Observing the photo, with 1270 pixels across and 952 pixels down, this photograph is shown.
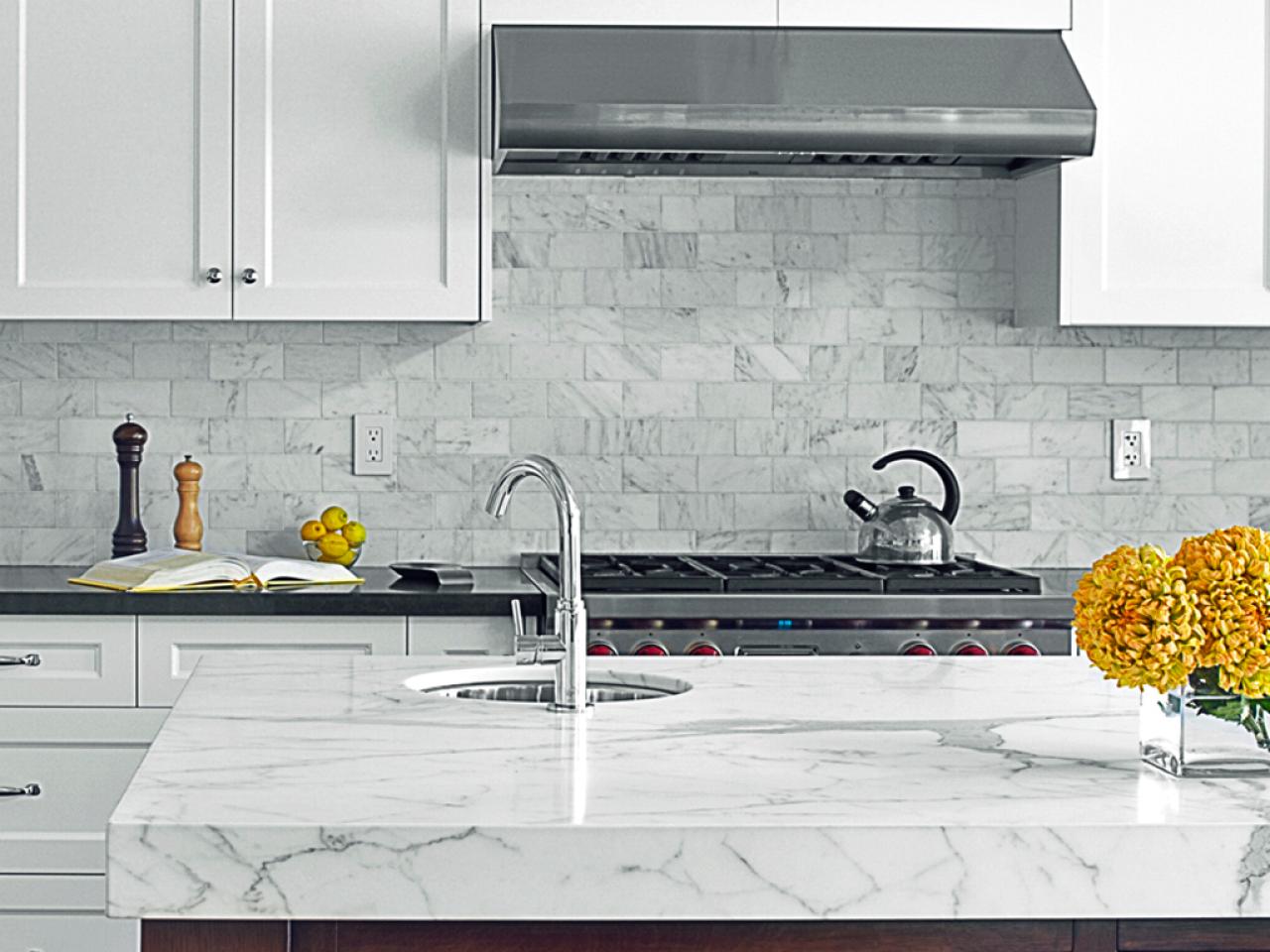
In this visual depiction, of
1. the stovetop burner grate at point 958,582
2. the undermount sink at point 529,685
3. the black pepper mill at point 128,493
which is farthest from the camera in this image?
the black pepper mill at point 128,493

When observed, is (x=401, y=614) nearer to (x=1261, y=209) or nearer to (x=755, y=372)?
(x=755, y=372)

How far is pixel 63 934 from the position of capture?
10.6 feet

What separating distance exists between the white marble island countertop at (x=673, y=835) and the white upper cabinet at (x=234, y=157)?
1.97 metres

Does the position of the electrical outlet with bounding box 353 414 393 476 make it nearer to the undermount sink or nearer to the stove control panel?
the stove control panel

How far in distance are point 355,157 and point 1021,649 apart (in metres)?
1.64

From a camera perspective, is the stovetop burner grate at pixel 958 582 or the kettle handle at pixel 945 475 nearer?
the stovetop burner grate at pixel 958 582

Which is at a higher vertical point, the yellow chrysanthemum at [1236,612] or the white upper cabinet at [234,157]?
the white upper cabinet at [234,157]

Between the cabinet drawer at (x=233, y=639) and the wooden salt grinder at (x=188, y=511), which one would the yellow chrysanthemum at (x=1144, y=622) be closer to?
the cabinet drawer at (x=233, y=639)

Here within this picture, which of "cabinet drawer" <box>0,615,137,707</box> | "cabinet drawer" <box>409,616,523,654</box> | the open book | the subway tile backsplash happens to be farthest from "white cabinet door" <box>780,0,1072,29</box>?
"cabinet drawer" <box>0,615,137,707</box>

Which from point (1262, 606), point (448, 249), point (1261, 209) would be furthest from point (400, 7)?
point (1262, 606)

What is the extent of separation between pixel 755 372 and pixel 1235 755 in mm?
2444

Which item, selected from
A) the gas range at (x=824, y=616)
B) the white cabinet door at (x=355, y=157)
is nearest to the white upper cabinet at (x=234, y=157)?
the white cabinet door at (x=355, y=157)

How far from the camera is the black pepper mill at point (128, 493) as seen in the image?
370cm

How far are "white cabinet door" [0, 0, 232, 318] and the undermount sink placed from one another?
5.28 ft
